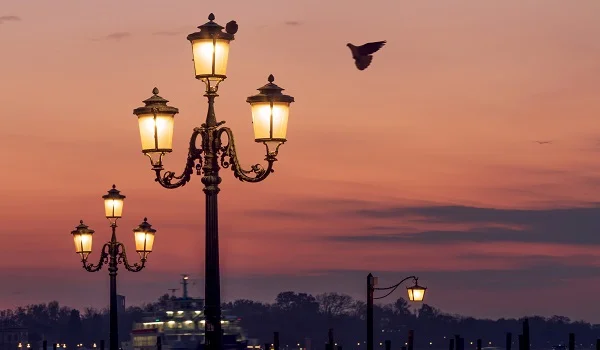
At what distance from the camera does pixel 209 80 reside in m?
17.5

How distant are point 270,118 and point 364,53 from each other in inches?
84.5

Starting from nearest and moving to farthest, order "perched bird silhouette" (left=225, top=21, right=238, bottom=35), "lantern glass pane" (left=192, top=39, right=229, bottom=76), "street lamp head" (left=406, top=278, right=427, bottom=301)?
"perched bird silhouette" (left=225, top=21, right=238, bottom=35) < "lantern glass pane" (left=192, top=39, right=229, bottom=76) < "street lamp head" (left=406, top=278, right=427, bottom=301)

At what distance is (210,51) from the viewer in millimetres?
17500

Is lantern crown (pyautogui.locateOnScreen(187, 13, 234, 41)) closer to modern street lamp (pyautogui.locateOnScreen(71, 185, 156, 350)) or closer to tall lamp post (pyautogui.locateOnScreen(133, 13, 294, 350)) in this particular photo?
tall lamp post (pyautogui.locateOnScreen(133, 13, 294, 350))

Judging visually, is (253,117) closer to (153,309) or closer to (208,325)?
(208,325)

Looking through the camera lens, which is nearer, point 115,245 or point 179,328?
point 115,245

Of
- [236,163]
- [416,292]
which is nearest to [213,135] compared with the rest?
[236,163]

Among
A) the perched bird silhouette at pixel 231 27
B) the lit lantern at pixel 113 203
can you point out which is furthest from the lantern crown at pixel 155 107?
the lit lantern at pixel 113 203

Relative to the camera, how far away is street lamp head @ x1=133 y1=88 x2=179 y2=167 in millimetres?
18328

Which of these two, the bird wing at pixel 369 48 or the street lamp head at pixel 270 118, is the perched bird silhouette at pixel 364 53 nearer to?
the bird wing at pixel 369 48

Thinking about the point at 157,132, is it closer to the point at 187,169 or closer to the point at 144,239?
the point at 187,169

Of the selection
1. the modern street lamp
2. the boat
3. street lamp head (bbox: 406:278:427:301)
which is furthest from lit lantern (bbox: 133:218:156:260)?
the boat

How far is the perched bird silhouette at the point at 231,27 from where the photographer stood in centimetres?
1728

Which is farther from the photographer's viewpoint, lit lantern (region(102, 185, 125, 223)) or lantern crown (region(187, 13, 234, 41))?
lit lantern (region(102, 185, 125, 223))
